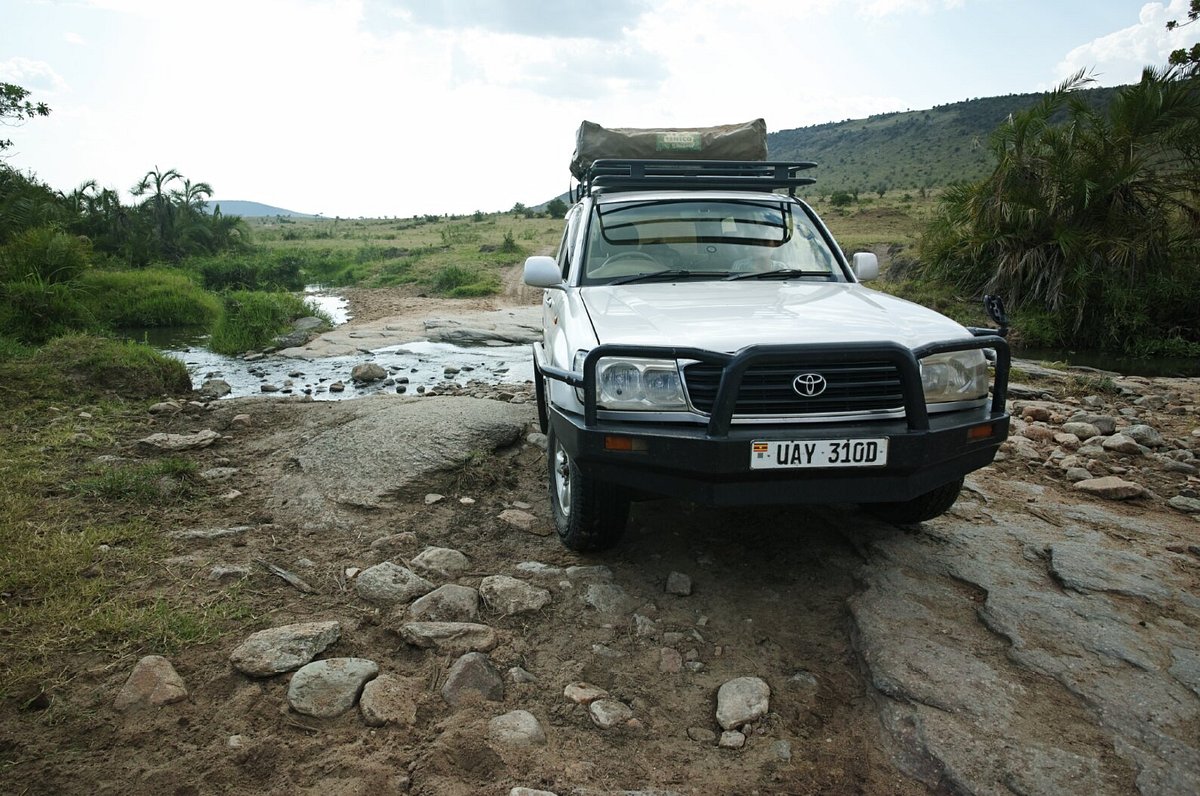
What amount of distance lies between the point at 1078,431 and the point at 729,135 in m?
3.54

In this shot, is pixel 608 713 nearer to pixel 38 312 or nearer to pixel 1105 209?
pixel 38 312

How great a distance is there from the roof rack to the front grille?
232cm

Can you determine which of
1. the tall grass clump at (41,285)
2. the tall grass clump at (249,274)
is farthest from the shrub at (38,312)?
the tall grass clump at (249,274)

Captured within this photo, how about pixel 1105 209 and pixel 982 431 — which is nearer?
pixel 982 431

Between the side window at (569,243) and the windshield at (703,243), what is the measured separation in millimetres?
198

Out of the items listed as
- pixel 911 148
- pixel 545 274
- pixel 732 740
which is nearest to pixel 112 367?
pixel 545 274

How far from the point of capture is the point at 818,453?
9.41ft

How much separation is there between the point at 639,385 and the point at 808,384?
0.62 m

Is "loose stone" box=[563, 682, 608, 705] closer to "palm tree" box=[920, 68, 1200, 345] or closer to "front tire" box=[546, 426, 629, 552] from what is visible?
"front tire" box=[546, 426, 629, 552]

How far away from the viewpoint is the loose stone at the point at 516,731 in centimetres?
244

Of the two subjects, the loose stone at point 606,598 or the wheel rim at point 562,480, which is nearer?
the loose stone at point 606,598

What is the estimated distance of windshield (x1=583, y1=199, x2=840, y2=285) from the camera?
167 inches

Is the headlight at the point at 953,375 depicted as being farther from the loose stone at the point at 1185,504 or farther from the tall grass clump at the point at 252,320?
the tall grass clump at the point at 252,320

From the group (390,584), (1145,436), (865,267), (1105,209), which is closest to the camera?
(390,584)
